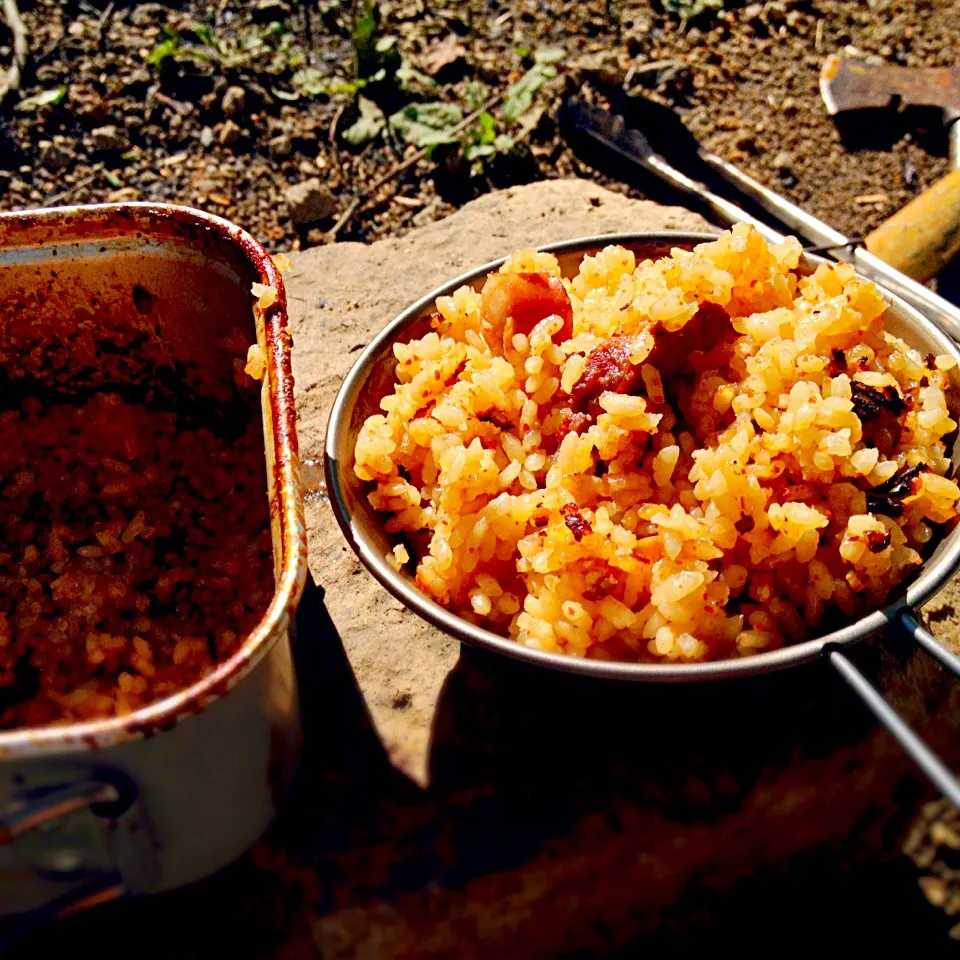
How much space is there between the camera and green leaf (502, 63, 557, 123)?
4637 millimetres

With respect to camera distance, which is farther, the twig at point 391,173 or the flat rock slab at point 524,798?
the twig at point 391,173

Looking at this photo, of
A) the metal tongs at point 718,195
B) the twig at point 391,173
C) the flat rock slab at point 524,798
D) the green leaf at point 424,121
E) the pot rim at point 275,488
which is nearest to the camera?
the pot rim at point 275,488

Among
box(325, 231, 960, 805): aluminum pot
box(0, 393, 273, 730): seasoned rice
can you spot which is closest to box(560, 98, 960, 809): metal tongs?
box(325, 231, 960, 805): aluminum pot

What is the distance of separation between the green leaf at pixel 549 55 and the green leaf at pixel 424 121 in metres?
0.56

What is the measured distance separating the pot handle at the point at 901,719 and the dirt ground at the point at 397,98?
2.99m

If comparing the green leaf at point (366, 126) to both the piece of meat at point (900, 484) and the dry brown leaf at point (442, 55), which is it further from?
the piece of meat at point (900, 484)

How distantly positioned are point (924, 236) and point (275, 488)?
245cm

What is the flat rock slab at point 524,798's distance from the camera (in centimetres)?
218

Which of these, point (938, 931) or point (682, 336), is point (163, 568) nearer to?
point (682, 336)

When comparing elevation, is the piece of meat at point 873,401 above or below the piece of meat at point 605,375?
above

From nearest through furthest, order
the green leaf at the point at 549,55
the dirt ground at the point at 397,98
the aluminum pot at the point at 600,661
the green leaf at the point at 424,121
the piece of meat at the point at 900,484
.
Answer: the aluminum pot at the point at 600,661
the piece of meat at the point at 900,484
the dirt ground at the point at 397,98
the green leaf at the point at 424,121
the green leaf at the point at 549,55

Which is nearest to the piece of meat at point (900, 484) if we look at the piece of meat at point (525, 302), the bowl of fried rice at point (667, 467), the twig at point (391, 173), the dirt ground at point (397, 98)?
the bowl of fried rice at point (667, 467)

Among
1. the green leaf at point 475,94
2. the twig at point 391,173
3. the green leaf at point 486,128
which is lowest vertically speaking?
the twig at point 391,173

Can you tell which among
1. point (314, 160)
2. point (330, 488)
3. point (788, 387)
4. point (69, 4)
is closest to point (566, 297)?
point (788, 387)
